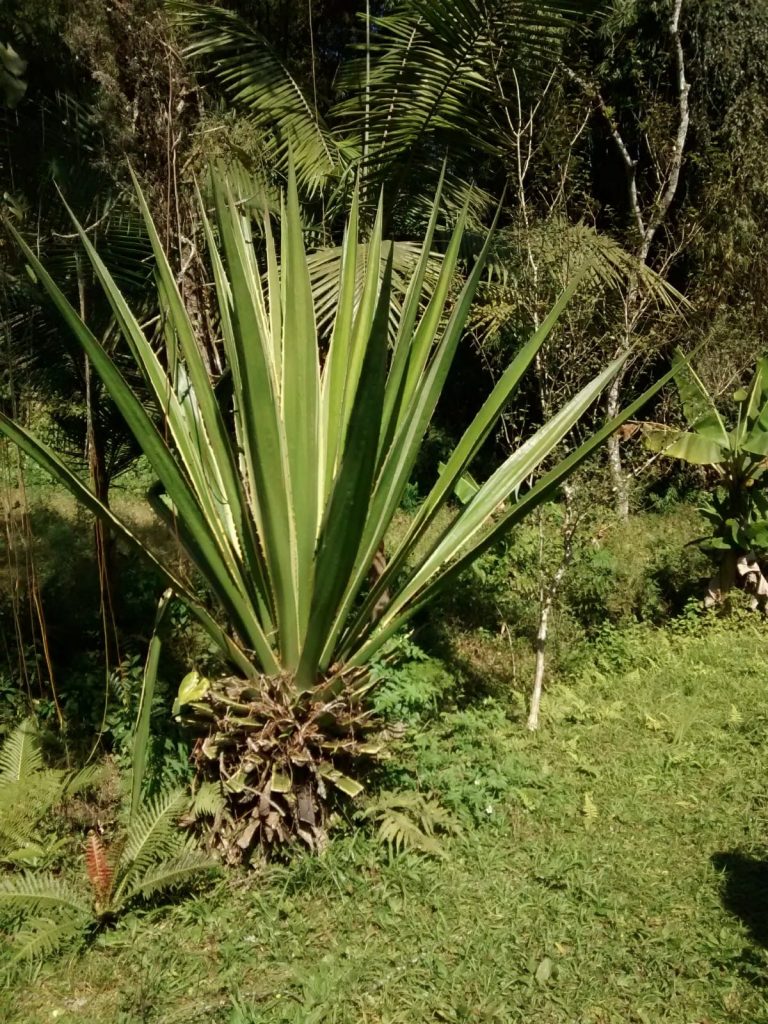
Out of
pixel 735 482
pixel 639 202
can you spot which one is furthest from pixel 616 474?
pixel 639 202

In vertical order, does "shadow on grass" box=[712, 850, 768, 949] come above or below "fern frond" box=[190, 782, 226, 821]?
below

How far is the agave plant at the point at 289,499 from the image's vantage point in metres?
2.33

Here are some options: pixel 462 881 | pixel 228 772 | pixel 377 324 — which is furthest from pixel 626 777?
pixel 377 324

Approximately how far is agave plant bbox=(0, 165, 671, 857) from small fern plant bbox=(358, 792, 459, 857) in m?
0.28

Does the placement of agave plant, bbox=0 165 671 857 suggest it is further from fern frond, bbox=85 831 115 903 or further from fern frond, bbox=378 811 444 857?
fern frond, bbox=85 831 115 903

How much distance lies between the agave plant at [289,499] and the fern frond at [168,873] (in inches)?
5.3

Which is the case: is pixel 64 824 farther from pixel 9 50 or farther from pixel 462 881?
pixel 9 50

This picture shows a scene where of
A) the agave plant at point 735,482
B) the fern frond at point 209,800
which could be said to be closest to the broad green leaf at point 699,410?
the agave plant at point 735,482

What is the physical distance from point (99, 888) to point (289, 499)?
1286mm

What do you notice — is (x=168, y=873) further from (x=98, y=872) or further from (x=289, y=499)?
(x=289, y=499)

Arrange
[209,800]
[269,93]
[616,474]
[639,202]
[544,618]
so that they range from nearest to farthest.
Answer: [209,800]
[269,93]
[544,618]
[616,474]
[639,202]

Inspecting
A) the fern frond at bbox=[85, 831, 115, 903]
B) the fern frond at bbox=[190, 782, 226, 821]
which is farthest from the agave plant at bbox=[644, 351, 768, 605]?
the fern frond at bbox=[85, 831, 115, 903]

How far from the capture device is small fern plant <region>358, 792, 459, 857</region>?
2957 mm

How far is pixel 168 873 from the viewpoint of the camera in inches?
102
